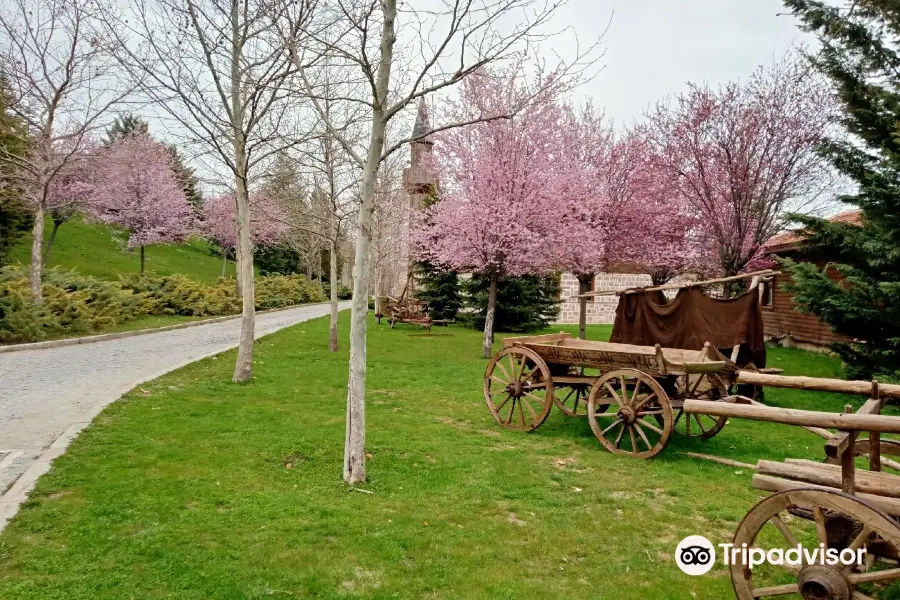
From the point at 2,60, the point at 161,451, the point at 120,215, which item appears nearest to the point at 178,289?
the point at 2,60

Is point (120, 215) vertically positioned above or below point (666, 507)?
above

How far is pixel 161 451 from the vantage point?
19.2 ft

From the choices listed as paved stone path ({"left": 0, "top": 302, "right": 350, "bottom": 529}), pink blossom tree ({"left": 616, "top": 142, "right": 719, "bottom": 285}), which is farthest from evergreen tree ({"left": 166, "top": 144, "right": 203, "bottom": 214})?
pink blossom tree ({"left": 616, "top": 142, "right": 719, "bottom": 285})

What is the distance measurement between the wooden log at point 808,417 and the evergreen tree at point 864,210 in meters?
8.16

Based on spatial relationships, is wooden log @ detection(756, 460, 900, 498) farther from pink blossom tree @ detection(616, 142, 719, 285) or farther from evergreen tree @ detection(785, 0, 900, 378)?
pink blossom tree @ detection(616, 142, 719, 285)

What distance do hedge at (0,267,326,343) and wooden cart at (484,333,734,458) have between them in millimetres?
11821

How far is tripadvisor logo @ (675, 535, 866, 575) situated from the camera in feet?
9.11

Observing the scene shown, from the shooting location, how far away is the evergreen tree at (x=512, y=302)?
2275 cm

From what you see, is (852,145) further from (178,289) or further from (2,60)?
(178,289)

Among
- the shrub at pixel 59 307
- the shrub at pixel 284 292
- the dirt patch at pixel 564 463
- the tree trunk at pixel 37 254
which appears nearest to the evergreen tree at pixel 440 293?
the shrub at pixel 284 292

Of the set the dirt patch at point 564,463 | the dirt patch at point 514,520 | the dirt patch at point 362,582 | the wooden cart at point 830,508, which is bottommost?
the dirt patch at point 564,463

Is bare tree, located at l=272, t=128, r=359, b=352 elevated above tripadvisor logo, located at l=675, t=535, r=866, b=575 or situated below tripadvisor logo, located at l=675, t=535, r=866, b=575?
above

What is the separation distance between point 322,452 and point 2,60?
48.9ft

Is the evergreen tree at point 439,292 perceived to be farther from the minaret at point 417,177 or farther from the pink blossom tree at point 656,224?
the pink blossom tree at point 656,224
